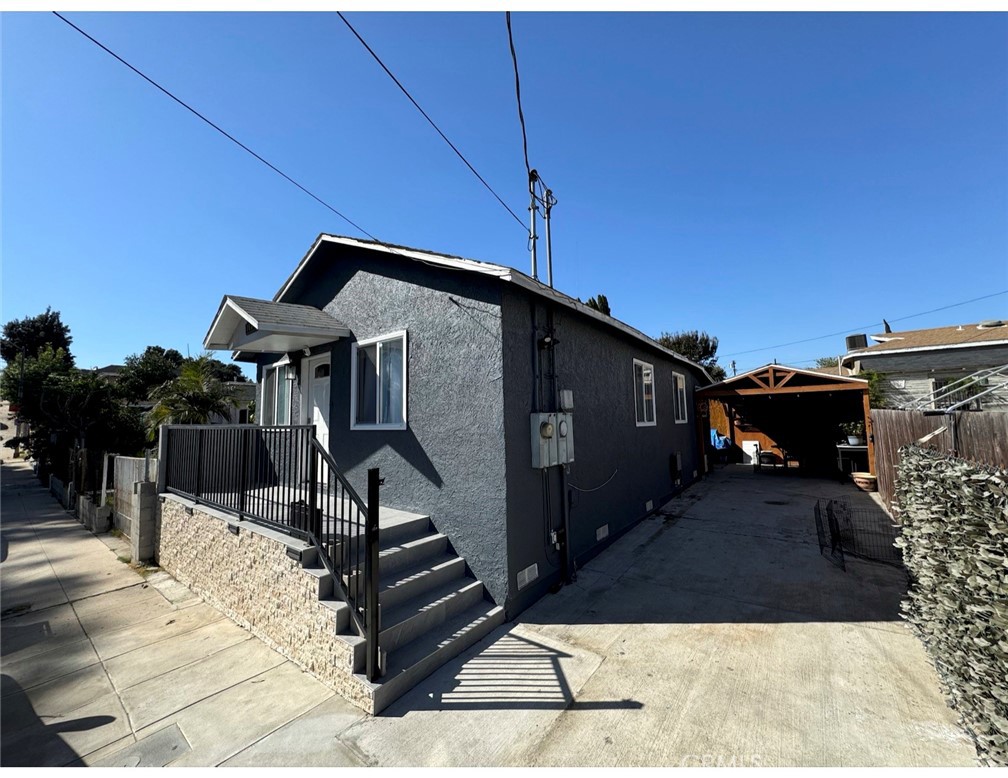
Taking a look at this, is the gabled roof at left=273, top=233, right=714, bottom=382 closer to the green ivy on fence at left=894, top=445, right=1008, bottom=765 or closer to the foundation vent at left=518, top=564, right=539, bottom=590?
the foundation vent at left=518, top=564, right=539, bottom=590

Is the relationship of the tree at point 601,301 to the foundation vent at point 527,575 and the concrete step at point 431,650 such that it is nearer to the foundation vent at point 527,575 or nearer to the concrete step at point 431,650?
the foundation vent at point 527,575

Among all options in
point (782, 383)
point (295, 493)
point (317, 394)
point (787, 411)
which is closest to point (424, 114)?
point (317, 394)

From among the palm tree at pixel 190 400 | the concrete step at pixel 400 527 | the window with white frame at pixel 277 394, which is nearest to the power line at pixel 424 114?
the window with white frame at pixel 277 394

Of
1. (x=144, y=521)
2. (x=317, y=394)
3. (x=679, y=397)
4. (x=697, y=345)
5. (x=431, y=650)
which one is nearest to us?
(x=431, y=650)

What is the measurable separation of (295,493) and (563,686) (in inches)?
124

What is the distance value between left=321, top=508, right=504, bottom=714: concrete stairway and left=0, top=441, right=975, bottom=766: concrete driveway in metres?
0.18

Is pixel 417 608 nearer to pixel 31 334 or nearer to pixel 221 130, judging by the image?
pixel 221 130

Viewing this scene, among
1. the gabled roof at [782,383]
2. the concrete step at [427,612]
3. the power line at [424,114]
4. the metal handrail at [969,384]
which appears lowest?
the concrete step at [427,612]

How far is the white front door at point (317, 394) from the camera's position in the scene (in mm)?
6938

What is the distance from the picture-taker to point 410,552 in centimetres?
438

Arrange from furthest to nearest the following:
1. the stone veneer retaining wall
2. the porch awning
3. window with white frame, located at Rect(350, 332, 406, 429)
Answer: the porch awning
window with white frame, located at Rect(350, 332, 406, 429)
the stone veneer retaining wall

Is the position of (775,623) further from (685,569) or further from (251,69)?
(251,69)

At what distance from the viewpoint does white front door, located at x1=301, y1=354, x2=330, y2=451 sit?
22.8 ft

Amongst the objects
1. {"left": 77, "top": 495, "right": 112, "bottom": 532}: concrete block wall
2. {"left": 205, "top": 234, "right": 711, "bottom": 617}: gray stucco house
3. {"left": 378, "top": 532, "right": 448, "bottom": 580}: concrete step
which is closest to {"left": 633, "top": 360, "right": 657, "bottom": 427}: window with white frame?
{"left": 205, "top": 234, "right": 711, "bottom": 617}: gray stucco house
